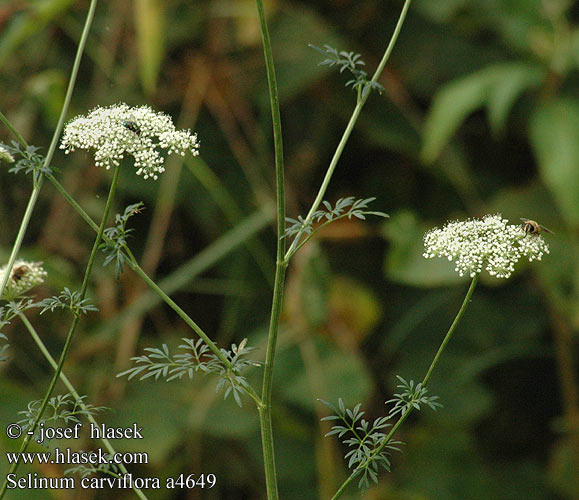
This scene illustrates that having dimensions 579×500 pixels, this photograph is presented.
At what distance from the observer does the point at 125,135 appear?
96 centimetres

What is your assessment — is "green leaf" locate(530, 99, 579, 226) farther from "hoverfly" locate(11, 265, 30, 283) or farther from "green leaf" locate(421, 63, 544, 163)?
"hoverfly" locate(11, 265, 30, 283)

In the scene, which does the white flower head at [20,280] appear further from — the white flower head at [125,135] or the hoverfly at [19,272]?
the white flower head at [125,135]

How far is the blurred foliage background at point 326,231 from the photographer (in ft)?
8.74

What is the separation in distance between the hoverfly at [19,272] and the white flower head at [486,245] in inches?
22.2

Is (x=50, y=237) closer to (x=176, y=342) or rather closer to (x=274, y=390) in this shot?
(x=176, y=342)

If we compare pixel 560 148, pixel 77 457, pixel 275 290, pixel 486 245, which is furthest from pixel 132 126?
pixel 560 148

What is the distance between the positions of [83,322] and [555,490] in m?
1.85

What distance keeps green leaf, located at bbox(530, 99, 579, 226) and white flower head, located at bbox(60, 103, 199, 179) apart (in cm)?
191

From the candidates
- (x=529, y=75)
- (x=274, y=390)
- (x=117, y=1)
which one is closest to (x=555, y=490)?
(x=274, y=390)

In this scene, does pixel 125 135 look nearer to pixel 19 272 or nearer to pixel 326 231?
pixel 19 272

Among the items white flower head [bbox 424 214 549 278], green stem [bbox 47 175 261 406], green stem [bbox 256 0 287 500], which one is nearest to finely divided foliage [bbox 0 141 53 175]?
green stem [bbox 47 175 261 406]

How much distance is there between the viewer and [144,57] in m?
2.78

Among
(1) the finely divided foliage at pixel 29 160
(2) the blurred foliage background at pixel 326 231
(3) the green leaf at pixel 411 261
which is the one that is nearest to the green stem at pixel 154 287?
(1) the finely divided foliage at pixel 29 160

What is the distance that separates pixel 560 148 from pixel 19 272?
6.95 feet
